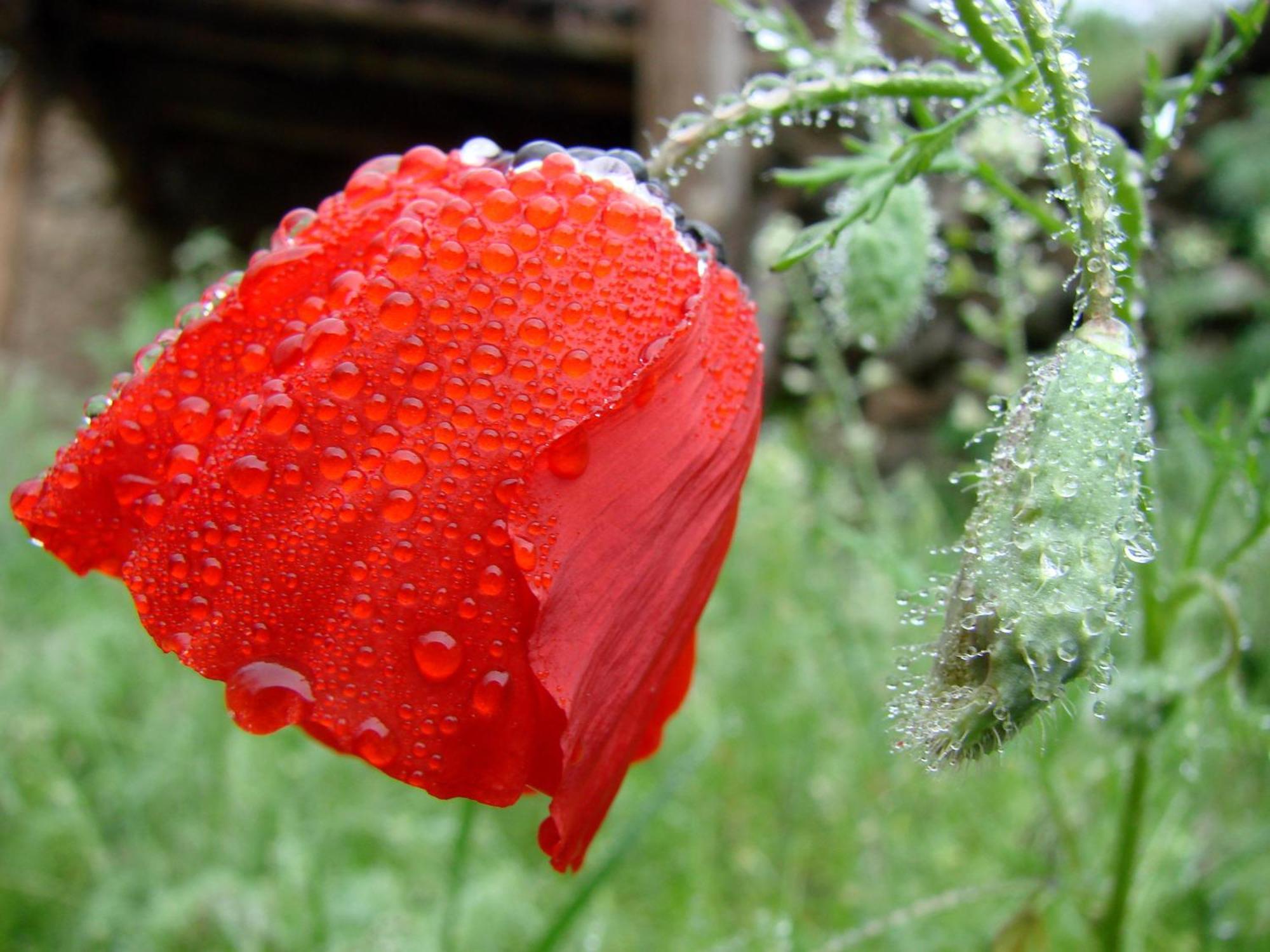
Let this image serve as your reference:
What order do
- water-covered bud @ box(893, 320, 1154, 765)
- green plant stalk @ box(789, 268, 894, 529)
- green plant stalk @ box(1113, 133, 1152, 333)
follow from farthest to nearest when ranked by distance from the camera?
1. green plant stalk @ box(789, 268, 894, 529)
2. green plant stalk @ box(1113, 133, 1152, 333)
3. water-covered bud @ box(893, 320, 1154, 765)

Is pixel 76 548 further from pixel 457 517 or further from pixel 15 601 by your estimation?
pixel 15 601

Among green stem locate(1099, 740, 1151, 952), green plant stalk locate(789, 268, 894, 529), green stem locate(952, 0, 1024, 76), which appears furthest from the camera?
green plant stalk locate(789, 268, 894, 529)

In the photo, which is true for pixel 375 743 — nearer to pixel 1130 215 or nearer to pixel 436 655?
pixel 436 655

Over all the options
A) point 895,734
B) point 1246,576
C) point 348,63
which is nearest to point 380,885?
point 895,734

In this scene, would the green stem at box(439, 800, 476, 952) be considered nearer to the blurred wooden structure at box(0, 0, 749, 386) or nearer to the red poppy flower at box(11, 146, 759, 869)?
the red poppy flower at box(11, 146, 759, 869)

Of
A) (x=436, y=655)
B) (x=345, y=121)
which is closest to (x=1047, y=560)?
(x=436, y=655)

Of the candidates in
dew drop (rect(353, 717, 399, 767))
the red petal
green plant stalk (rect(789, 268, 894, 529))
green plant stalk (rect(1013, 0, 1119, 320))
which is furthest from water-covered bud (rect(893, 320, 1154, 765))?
green plant stalk (rect(789, 268, 894, 529))

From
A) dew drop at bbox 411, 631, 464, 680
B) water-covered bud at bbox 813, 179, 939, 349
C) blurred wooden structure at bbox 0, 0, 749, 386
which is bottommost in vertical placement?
blurred wooden structure at bbox 0, 0, 749, 386
